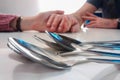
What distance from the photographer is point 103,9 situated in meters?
1.55

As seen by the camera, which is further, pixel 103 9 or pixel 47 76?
pixel 103 9

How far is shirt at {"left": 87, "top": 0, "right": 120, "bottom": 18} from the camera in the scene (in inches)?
57.3

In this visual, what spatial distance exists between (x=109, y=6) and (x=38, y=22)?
2.45 feet

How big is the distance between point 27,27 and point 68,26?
0.65 feet

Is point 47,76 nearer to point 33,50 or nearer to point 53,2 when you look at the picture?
A: point 33,50

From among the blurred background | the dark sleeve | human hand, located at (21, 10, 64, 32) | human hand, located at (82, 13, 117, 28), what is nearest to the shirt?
the dark sleeve

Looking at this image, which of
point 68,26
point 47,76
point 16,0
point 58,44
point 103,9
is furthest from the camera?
point 16,0

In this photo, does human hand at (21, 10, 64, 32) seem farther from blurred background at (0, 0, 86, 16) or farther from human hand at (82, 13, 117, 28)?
blurred background at (0, 0, 86, 16)

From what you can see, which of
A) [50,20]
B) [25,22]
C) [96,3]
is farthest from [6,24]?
[96,3]

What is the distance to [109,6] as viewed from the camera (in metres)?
1.50

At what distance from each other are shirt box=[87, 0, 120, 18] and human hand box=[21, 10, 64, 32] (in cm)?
64

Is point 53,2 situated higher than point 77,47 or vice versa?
point 77,47

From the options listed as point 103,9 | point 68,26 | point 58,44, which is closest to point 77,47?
point 58,44

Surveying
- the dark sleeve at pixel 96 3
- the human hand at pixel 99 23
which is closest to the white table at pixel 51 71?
the human hand at pixel 99 23
